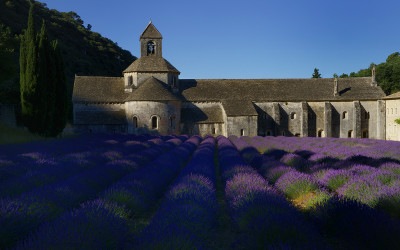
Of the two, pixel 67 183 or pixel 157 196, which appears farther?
pixel 157 196

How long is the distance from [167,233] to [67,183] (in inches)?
136

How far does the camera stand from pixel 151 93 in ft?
95.1

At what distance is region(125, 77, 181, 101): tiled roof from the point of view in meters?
28.7

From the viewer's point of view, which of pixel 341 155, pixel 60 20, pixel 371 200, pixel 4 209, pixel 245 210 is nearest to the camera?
pixel 4 209

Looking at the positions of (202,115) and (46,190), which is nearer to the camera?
(46,190)

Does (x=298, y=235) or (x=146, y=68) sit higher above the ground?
(x=146, y=68)

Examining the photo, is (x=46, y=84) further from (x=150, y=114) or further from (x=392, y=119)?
(x=392, y=119)

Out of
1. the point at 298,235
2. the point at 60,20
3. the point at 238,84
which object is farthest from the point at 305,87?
the point at 60,20

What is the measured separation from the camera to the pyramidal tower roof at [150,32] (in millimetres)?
33541

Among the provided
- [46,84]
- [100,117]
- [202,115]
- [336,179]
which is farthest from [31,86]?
[336,179]

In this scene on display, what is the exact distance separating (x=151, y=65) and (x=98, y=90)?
20.7 feet

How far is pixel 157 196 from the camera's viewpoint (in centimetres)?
673

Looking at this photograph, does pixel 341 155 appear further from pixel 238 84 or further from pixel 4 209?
pixel 238 84

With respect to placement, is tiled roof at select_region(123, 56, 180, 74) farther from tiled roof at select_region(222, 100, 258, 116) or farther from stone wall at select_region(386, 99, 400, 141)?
stone wall at select_region(386, 99, 400, 141)
